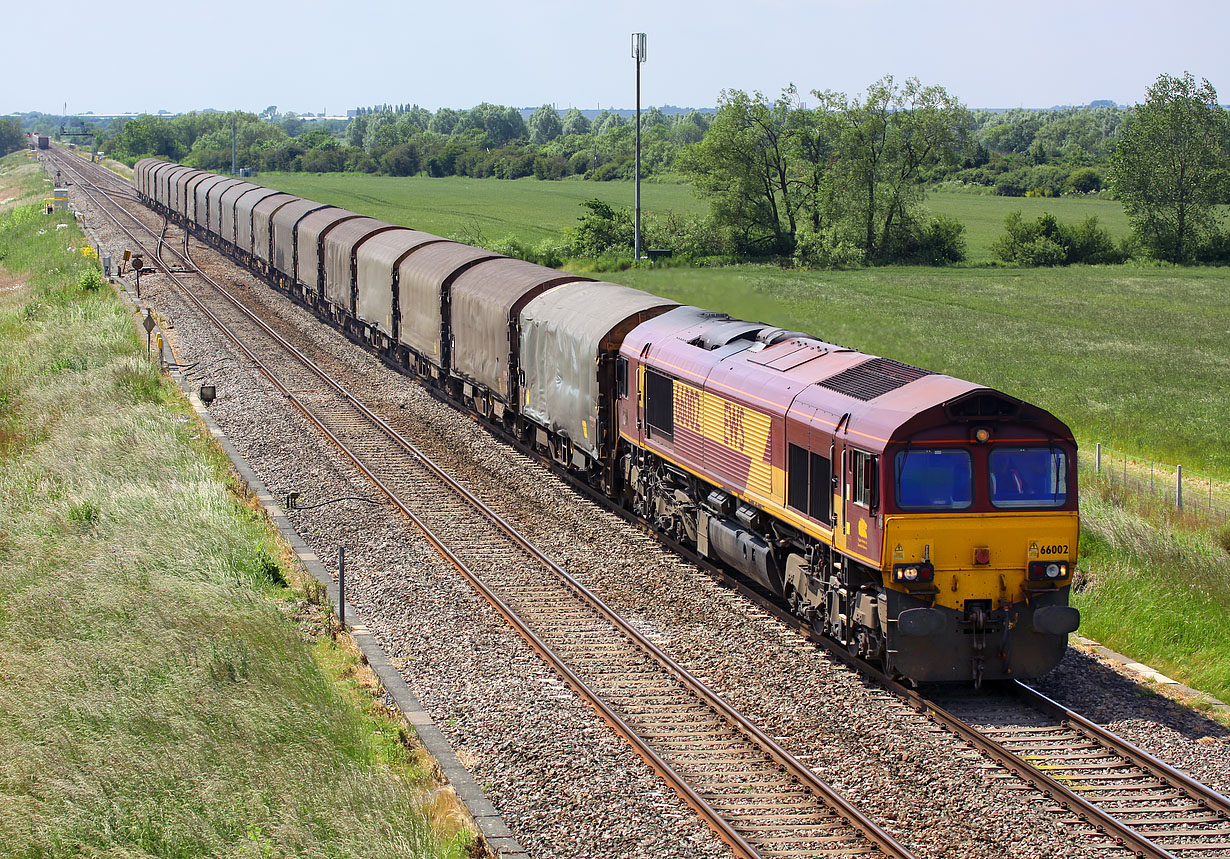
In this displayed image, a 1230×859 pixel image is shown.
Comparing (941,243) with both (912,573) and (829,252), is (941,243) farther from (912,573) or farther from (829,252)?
(912,573)

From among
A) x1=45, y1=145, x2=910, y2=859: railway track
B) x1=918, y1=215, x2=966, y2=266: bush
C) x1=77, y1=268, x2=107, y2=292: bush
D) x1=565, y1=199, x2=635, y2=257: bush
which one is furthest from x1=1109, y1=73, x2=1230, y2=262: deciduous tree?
x1=45, y1=145, x2=910, y2=859: railway track

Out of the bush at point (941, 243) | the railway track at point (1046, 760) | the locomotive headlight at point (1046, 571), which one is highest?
the bush at point (941, 243)

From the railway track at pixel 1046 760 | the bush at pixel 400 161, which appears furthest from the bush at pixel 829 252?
the bush at pixel 400 161

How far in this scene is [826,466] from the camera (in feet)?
46.4

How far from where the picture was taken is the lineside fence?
2122cm

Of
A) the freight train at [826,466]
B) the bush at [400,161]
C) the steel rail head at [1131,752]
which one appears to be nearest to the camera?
the steel rail head at [1131,752]

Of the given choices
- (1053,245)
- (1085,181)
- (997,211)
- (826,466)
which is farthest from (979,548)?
(1085,181)

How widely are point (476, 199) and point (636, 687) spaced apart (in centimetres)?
10775

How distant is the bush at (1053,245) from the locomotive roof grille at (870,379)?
6343 cm

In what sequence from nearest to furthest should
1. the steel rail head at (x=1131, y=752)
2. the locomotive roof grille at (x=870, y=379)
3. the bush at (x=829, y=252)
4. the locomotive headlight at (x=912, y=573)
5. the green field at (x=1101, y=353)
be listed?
the steel rail head at (x=1131, y=752), the locomotive headlight at (x=912, y=573), the locomotive roof grille at (x=870, y=379), the green field at (x=1101, y=353), the bush at (x=829, y=252)

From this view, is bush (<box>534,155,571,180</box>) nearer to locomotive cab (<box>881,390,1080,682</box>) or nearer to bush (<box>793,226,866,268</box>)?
bush (<box>793,226,866,268</box>)

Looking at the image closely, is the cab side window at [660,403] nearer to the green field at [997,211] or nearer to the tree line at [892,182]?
the tree line at [892,182]

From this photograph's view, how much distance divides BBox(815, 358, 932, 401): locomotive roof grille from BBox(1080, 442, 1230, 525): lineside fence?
854 centimetres

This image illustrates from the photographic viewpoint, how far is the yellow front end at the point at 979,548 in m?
13.0
